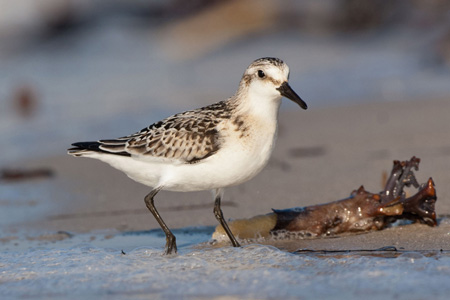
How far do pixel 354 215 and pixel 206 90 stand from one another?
7.71 meters

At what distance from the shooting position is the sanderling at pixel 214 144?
17.1 ft

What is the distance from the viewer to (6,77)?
48.7ft

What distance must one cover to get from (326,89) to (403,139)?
4.14 metres

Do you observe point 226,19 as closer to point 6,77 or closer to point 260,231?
point 6,77

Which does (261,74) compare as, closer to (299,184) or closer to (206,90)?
(299,184)

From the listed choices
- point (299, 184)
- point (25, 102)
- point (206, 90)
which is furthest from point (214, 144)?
point (206, 90)

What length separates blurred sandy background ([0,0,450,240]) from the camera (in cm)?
688

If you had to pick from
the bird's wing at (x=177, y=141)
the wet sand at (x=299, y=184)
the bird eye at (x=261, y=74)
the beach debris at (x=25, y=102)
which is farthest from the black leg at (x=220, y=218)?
the beach debris at (x=25, y=102)

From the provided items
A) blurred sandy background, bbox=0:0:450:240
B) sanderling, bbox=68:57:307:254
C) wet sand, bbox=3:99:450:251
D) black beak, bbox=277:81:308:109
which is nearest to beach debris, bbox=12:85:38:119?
blurred sandy background, bbox=0:0:450:240

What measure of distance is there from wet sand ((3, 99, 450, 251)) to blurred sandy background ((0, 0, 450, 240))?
0.08 feet

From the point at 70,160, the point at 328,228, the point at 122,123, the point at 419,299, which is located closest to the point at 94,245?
the point at 328,228

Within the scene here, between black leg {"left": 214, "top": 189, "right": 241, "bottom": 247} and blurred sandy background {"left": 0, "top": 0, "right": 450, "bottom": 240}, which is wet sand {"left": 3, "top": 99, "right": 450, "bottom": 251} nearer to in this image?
blurred sandy background {"left": 0, "top": 0, "right": 450, "bottom": 240}

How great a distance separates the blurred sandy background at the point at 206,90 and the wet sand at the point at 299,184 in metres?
0.02

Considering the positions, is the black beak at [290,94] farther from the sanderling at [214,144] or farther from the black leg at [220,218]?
the black leg at [220,218]
